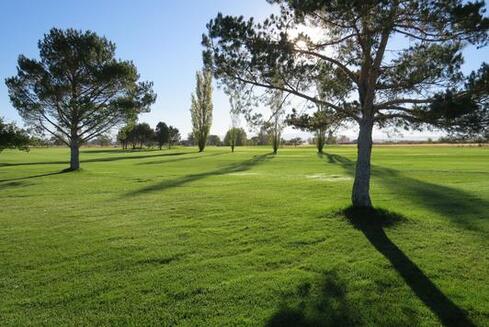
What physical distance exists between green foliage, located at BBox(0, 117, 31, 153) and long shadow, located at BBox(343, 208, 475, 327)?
76.2 feet

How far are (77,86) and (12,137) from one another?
5.53 metres

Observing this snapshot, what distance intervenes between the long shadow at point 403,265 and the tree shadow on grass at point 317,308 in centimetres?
107

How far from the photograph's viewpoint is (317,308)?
4.46 meters

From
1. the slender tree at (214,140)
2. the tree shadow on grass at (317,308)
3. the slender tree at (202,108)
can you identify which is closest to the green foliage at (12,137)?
the tree shadow on grass at (317,308)

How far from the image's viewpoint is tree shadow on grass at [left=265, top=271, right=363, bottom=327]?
4109 mm

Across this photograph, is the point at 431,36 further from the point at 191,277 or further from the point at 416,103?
the point at 191,277

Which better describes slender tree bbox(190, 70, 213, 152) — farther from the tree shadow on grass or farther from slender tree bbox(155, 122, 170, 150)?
the tree shadow on grass

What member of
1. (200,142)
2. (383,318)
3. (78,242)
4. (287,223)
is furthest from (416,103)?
(200,142)

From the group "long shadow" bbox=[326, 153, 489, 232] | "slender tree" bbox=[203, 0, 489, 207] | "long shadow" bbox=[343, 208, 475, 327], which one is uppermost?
"slender tree" bbox=[203, 0, 489, 207]

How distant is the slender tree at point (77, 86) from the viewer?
23.4 m

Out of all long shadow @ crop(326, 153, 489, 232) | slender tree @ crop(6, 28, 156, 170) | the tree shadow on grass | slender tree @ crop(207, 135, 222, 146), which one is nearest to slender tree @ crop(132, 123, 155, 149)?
slender tree @ crop(207, 135, 222, 146)

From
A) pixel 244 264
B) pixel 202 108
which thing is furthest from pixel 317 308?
pixel 202 108

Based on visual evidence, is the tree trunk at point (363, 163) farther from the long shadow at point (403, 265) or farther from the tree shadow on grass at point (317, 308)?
the tree shadow on grass at point (317, 308)

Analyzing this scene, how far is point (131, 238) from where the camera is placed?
7566mm
